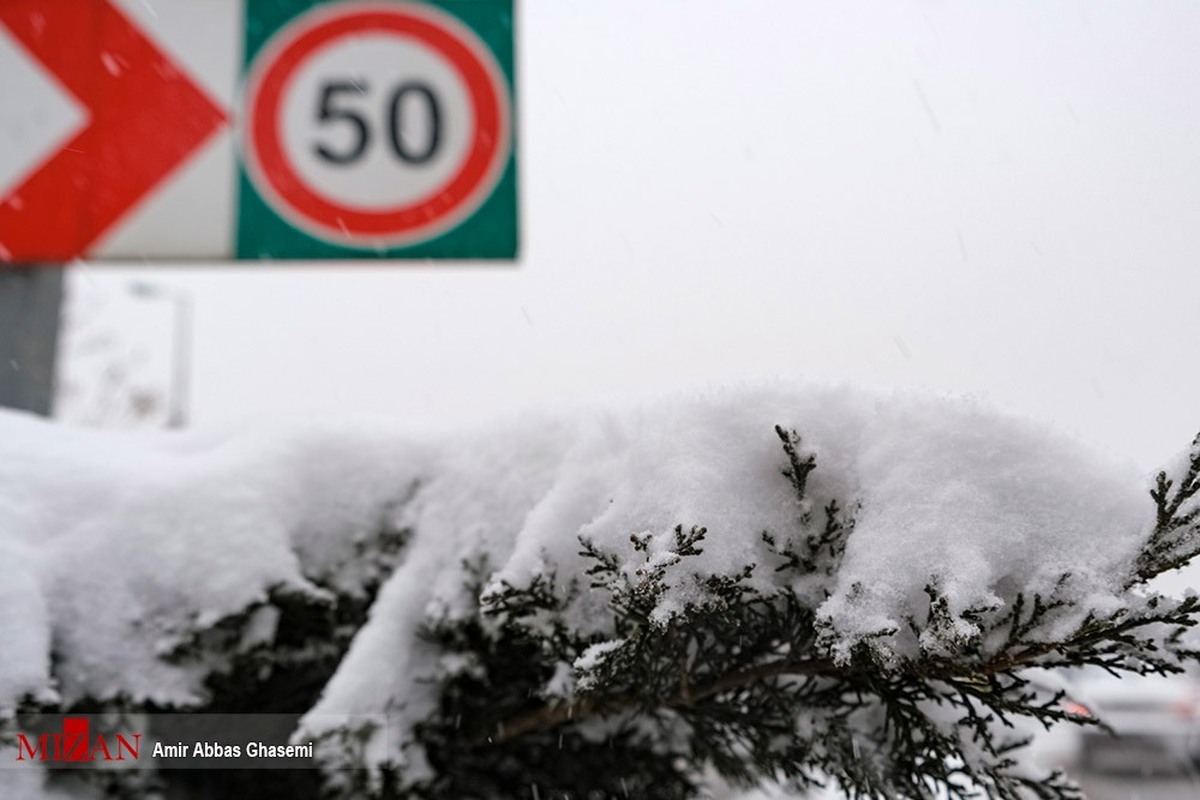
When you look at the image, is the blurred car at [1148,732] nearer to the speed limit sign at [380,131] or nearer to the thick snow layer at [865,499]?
the speed limit sign at [380,131]

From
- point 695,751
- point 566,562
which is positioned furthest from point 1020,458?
point 695,751

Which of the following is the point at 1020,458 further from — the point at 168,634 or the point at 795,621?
the point at 168,634

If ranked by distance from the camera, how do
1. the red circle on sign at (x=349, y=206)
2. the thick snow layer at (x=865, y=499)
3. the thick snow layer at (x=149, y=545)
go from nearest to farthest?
1. the thick snow layer at (x=865, y=499)
2. the thick snow layer at (x=149, y=545)
3. the red circle on sign at (x=349, y=206)

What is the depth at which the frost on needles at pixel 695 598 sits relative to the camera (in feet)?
3.92

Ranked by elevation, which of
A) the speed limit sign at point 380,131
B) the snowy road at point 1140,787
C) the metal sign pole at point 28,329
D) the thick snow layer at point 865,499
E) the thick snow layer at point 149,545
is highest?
the speed limit sign at point 380,131

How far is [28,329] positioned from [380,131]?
0.97 m

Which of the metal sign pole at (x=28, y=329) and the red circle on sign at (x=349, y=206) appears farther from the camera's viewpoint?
the red circle on sign at (x=349, y=206)

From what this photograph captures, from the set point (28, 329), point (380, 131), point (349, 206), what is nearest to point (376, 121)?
point (380, 131)

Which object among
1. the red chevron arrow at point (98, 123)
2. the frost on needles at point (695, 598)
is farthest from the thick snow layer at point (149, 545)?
the red chevron arrow at point (98, 123)

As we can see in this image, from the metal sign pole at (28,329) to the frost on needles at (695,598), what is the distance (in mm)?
674

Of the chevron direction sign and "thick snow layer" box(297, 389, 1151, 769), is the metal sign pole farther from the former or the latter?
"thick snow layer" box(297, 389, 1151, 769)

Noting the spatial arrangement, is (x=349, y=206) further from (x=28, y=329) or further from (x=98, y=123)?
(x=28, y=329)

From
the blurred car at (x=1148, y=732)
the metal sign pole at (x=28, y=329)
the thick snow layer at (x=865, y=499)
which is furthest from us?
the blurred car at (x=1148, y=732)

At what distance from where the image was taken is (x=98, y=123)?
7.52ft
